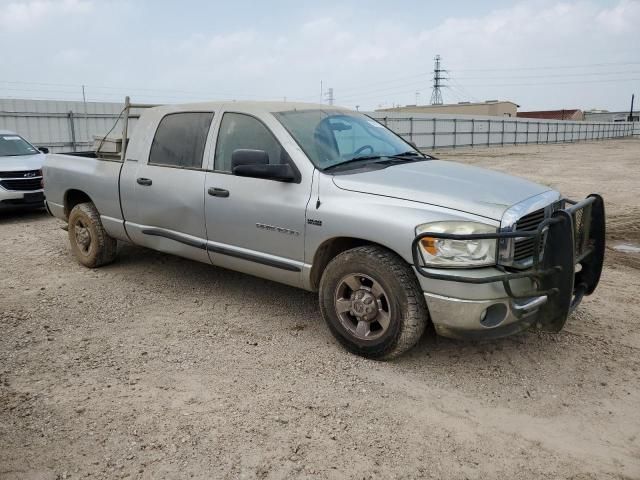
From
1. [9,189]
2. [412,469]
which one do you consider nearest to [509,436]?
[412,469]

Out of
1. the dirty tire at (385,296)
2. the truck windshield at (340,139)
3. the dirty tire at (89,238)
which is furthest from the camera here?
the dirty tire at (89,238)

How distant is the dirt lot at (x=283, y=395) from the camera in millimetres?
2736

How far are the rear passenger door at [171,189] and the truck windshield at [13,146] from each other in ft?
20.9

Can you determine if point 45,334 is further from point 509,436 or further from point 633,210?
point 633,210

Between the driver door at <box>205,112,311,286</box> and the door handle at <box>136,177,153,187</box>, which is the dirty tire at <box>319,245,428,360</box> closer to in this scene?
the driver door at <box>205,112,311,286</box>

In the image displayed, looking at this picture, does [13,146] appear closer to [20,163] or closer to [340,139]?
[20,163]

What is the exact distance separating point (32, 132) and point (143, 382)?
53.1 ft

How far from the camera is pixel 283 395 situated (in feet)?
11.0

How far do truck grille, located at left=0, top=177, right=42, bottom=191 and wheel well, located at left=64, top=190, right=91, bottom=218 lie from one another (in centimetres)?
385

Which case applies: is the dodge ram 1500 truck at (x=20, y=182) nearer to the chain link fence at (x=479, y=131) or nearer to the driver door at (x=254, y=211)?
the driver door at (x=254, y=211)

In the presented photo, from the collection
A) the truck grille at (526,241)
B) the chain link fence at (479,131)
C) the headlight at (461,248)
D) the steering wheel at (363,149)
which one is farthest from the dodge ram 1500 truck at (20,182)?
the chain link fence at (479,131)

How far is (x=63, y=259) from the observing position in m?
6.61

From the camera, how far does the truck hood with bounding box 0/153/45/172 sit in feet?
30.5

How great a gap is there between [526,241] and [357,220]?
111 cm
